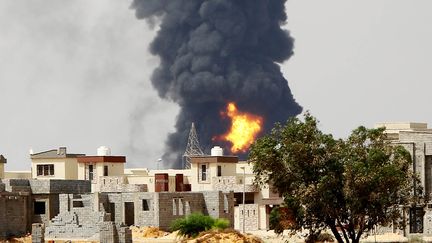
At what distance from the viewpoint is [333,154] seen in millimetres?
87312

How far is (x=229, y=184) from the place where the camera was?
4998 inches

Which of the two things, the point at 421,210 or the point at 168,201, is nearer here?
the point at 421,210

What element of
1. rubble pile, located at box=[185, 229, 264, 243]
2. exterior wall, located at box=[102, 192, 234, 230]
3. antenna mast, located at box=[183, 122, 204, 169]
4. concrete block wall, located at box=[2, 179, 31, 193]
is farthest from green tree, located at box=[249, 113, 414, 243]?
antenna mast, located at box=[183, 122, 204, 169]

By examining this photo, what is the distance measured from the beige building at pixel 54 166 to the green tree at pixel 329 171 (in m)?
49.7

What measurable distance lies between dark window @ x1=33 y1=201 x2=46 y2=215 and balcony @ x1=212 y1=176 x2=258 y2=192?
17.6 metres

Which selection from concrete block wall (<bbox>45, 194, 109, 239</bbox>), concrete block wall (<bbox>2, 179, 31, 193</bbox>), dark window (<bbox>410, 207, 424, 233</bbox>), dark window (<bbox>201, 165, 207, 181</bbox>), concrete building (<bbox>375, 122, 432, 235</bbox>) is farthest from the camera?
dark window (<bbox>201, 165, 207, 181</bbox>)

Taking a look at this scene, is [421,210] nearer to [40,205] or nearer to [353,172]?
[353,172]

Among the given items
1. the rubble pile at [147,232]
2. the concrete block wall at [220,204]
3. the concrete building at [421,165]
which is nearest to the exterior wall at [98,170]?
the concrete block wall at [220,204]

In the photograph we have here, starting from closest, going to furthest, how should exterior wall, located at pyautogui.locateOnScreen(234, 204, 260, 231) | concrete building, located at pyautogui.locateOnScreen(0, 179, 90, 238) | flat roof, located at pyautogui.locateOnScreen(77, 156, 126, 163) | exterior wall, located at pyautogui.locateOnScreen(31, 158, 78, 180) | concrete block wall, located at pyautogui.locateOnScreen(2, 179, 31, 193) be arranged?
concrete building, located at pyautogui.locateOnScreen(0, 179, 90, 238)
concrete block wall, located at pyautogui.locateOnScreen(2, 179, 31, 193)
exterior wall, located at pyautogui.locateOnScreen(234, 204, 260, 231)
flat roof, located at pyautogui.locateOnScreen(77, 156, 126, 163)
exterior wall, located at pyautogui.locateOnScreen(31, 158, 78, 180)

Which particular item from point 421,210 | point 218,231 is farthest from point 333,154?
point 421,210

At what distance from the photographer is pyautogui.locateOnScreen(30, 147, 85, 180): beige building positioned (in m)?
135

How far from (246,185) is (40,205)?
65.7 feet

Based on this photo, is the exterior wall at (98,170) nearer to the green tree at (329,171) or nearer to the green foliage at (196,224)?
the green foliage at (196,224)

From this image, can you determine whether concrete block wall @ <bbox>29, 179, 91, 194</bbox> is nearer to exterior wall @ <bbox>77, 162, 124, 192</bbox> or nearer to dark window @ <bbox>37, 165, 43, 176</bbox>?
exterior wall @ <bbox>77, 162, 124, 192</bbox>
